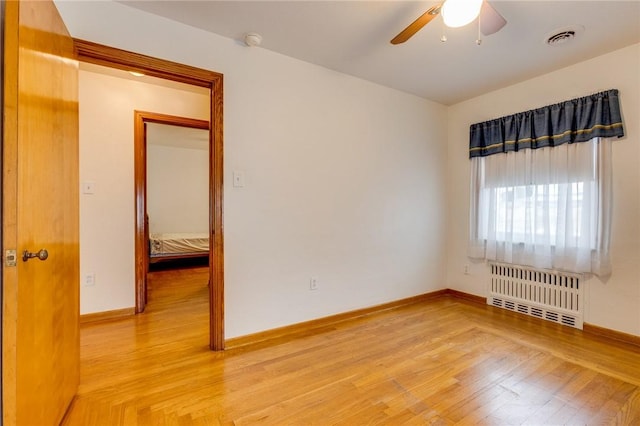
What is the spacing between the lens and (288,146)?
8.73 ft

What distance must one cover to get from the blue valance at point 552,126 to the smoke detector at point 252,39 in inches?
103

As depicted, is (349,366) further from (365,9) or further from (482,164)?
(482,164)

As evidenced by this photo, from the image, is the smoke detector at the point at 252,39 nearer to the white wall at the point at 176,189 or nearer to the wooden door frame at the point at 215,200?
the wooden door frame at the point at 215,200

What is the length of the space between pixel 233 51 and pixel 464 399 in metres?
2.88

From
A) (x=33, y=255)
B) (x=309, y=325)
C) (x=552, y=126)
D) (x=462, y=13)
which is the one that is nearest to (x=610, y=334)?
(x=552, y=126)

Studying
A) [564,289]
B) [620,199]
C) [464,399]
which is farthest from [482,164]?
[464,399]

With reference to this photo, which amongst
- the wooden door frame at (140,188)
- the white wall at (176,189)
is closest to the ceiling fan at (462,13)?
the wooden door frame at (140,188)

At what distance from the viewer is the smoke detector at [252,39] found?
229 cm

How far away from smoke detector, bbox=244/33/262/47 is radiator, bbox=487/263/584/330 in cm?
332

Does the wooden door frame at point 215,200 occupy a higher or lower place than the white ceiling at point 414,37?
lower

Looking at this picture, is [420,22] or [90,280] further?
[90,280]

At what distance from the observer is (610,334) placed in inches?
101

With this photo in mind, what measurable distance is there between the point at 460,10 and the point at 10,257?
2.24 m

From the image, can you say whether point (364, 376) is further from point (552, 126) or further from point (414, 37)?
point (552, 126)
